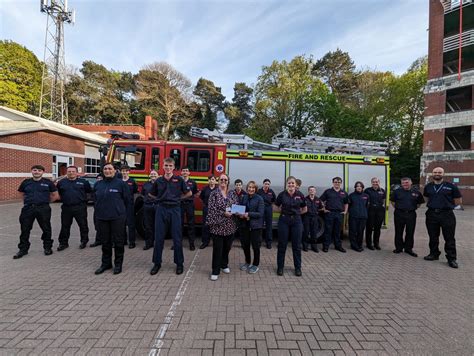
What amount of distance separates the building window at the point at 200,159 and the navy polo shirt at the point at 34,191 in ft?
10.3

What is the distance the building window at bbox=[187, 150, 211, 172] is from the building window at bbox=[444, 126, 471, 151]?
21429 mm

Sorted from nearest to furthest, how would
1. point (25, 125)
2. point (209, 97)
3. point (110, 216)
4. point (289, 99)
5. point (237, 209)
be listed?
point (237, 209) < point (110, 216) < point (25, 125) < point (289, 99) < point (209, 97)

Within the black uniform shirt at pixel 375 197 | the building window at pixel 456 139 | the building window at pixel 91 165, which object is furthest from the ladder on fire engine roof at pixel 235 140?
the building window at pixel 456 139

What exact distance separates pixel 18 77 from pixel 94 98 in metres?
8.75

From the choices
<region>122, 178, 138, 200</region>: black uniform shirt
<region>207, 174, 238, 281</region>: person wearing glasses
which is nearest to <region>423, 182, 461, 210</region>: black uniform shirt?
<region>207, 174, 238, 281</region>: person wearing glasses

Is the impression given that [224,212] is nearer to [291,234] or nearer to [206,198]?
[291,234]

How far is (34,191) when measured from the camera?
204 inches

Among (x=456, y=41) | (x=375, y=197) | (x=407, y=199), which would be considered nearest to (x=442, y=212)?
(x=407, y=199)

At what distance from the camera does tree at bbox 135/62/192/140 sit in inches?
1387

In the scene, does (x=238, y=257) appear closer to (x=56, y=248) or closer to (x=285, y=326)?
(x=285, y=326)

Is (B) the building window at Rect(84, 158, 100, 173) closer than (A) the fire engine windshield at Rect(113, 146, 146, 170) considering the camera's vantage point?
No

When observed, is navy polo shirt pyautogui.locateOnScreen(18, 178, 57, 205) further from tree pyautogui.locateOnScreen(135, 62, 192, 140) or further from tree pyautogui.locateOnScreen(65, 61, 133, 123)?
tree pyautogui.locateOnScreen(65, 61, 133, 123)

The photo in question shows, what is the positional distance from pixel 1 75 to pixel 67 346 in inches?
1599

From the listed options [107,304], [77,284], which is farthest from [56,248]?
[107,304]
